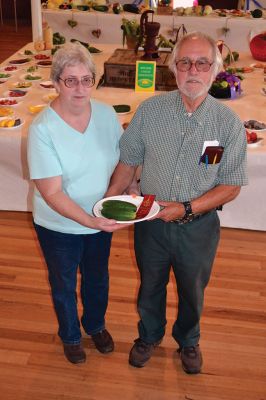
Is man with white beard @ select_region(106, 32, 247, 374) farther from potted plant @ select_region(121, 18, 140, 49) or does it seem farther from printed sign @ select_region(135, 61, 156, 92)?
potted plant @ select_region(121, 18, 140, 49)

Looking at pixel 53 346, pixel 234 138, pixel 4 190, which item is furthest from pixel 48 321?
pixel 234 138

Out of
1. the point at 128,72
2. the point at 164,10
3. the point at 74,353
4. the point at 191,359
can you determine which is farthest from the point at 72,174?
the point at 164,10

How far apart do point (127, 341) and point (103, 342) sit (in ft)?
0.43

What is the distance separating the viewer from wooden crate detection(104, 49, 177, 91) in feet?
11.1

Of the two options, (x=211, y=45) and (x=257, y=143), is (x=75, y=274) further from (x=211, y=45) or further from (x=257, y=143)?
(x=257, y=143)

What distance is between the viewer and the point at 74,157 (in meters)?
1.66

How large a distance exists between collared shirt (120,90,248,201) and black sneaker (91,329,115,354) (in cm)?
77

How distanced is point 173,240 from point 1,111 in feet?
5.71

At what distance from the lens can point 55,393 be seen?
1999 millimetres

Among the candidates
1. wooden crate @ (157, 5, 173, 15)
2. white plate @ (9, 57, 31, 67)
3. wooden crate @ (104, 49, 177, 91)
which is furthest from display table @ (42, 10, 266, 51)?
wooden crate @ (104, 49, 177, 91)

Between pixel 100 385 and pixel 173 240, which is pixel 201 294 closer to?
pixel 173 240

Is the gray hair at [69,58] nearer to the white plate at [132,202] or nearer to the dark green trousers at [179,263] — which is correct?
the white plate at [132,202]

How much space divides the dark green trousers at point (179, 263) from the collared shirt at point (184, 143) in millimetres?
130

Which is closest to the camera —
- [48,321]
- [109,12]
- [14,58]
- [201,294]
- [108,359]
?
[201,294]
